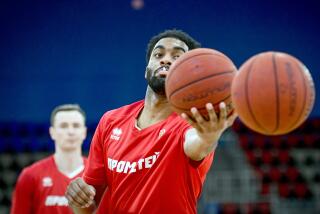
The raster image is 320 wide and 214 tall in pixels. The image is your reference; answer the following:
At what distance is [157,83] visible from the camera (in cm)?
334

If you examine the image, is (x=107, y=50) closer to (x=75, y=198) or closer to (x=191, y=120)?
(x=75, y=198)

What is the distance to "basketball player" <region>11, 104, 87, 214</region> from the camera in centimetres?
523

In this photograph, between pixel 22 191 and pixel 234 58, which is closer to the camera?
pixel 22 191

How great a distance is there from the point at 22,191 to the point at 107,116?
1.96 metres

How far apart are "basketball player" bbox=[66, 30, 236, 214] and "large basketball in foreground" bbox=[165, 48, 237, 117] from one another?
0.14 metres

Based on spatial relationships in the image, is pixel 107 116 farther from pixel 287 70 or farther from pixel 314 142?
pixel 314 142

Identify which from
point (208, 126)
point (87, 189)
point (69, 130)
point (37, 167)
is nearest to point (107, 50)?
point (69, 130)

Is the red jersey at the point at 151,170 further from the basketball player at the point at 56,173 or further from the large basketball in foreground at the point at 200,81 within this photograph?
the basketball player at the point at 56,173

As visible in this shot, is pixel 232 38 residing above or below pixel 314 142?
above

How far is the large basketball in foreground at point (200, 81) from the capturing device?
105 inches

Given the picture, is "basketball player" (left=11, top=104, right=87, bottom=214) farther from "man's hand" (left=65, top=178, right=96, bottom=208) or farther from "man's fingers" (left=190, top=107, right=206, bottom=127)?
"man's fingers" (left=190, top=107, right=206, bottom=127)

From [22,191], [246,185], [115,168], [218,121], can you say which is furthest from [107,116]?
[246,185]

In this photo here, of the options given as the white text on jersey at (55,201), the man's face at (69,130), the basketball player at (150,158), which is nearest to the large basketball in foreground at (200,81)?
the basketball player at (150,158)

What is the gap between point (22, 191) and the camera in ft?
17.3
